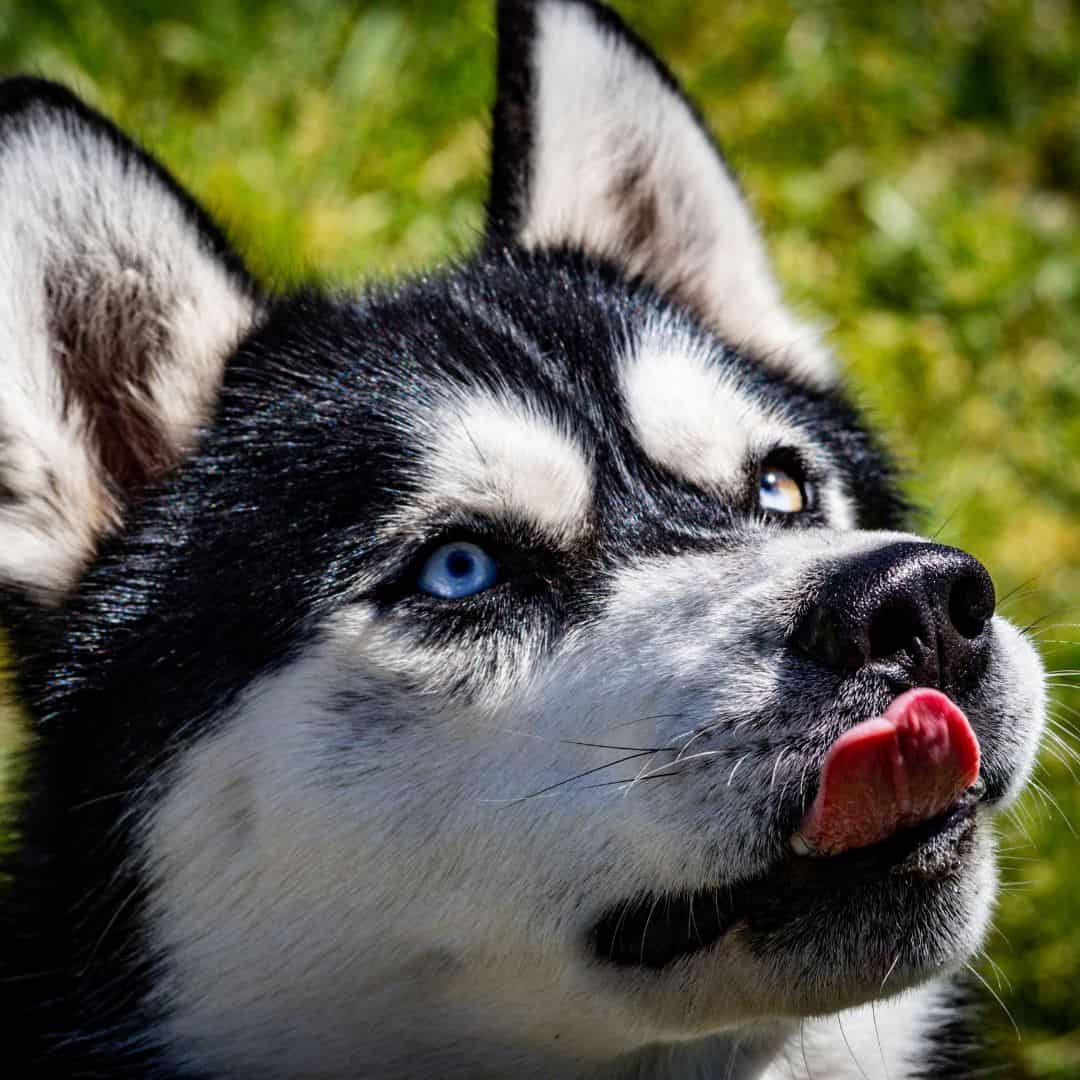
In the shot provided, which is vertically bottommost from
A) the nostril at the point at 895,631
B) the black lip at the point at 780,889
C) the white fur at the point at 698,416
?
the black lip at the point at 780,889

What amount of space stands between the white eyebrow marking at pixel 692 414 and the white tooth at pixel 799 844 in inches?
31.3

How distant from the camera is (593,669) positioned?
2191 mm

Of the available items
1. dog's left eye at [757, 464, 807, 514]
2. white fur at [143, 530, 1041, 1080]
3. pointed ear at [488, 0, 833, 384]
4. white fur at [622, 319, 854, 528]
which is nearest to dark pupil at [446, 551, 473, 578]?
white fur at [143, 530, 1041, 1080]

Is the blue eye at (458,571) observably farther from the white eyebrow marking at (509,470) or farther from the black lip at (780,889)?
the black lip at (780,889)

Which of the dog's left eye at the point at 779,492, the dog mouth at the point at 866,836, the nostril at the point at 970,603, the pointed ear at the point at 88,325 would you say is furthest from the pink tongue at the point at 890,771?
the pointed ear at the point at 88,325

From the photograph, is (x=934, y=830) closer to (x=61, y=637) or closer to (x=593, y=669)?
(x=593, y=669)

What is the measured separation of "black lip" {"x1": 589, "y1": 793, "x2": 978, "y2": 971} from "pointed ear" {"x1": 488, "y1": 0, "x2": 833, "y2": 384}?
58.3 inches

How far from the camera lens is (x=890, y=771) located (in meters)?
1.92

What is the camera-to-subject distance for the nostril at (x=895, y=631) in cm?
196

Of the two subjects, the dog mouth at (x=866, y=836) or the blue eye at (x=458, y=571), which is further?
the blue eye at (x=458, y=571)

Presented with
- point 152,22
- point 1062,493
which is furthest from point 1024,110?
point 152,22

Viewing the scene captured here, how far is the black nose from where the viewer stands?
1960 mm

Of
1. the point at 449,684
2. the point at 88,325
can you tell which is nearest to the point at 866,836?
the point at 449,684

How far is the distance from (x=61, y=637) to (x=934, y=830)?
1513mm
